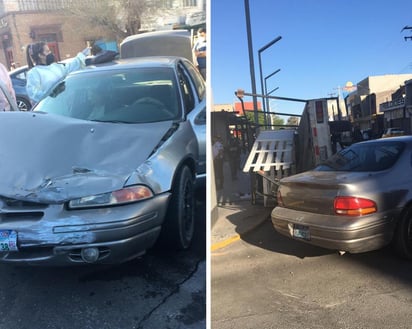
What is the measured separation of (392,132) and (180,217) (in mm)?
939

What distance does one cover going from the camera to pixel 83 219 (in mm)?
1613

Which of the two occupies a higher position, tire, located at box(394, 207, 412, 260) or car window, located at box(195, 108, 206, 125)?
car window, located at box(195, 108, 206, 125)

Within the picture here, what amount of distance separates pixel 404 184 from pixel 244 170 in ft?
2.10

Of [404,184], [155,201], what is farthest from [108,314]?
[404,184]

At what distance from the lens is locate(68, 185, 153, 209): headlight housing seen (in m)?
1.62

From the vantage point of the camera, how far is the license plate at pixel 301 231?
1.72 m

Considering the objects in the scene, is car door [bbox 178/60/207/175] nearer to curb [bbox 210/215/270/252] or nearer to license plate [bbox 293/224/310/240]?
curb [bbox 210/215/270/252]

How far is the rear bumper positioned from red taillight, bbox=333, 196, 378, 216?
2cm

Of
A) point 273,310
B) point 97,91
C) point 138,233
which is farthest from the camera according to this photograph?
point 97,91

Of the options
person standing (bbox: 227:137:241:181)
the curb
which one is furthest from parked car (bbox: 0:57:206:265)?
the curb

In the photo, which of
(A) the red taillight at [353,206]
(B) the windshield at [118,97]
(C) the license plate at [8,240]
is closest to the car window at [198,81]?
(B) the windshield at [118,97]

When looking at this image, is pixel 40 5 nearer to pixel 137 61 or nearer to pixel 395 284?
pixel 137 61

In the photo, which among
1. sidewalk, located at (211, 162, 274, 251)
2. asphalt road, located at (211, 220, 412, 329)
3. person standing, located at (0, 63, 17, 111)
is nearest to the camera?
asphalt road, located at (211, 220, 412, 329)

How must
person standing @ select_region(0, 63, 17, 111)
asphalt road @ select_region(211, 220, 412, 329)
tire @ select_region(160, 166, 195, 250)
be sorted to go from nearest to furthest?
asphalt road @ select_region(211, 220, 412, 329) < tire @ select_region(160, 166, 195, 250) < person standing @ select_region(0, 63, 17, 111)
